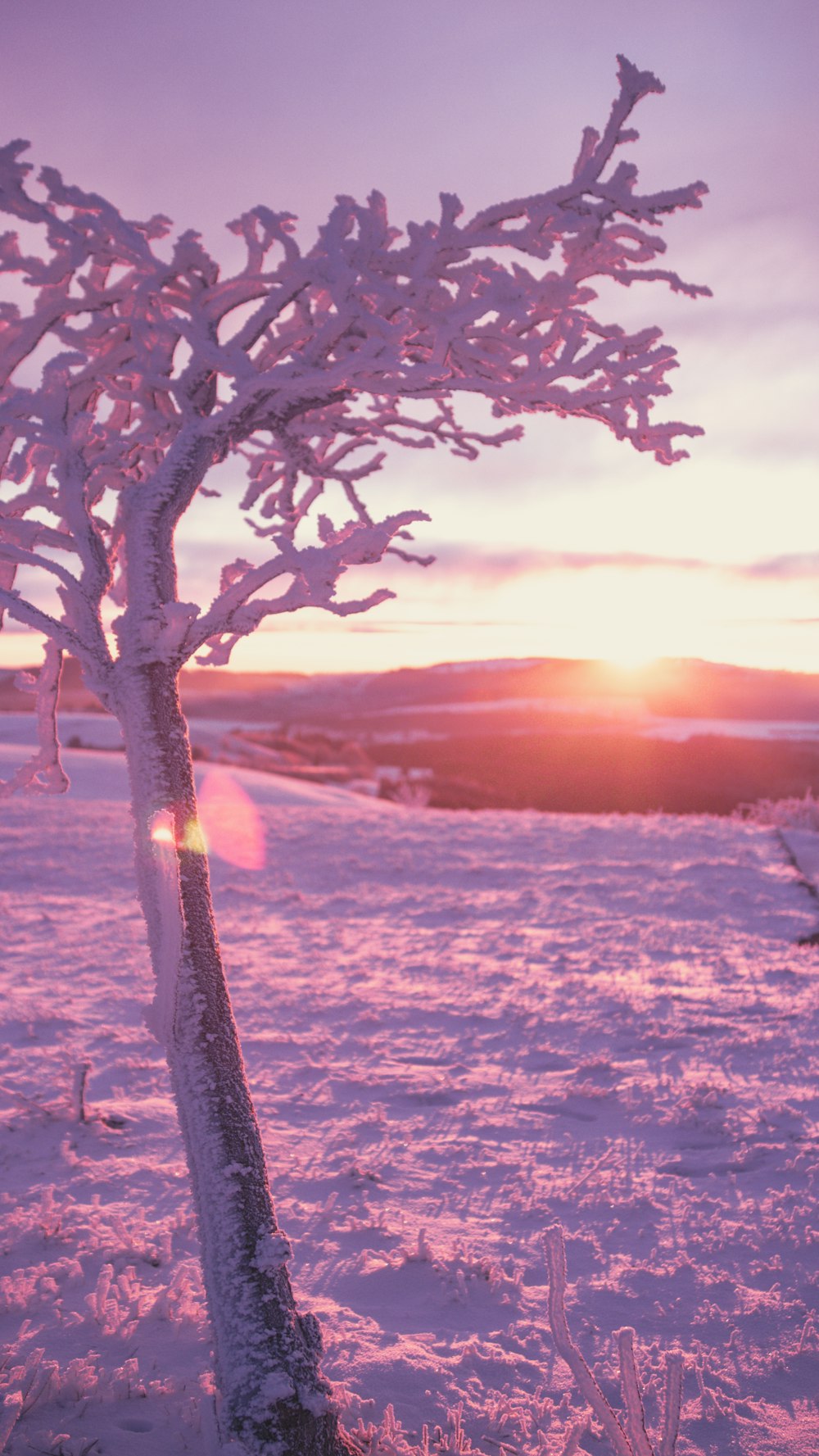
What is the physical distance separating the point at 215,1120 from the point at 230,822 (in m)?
13.0

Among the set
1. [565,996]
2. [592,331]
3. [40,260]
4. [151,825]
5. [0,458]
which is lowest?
[565,996]

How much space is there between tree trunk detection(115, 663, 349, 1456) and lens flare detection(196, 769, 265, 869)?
1009cm

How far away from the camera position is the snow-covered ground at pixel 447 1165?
115 inches

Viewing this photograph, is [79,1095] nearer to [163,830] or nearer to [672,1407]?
[163,830]

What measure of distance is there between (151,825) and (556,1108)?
375 centimetres

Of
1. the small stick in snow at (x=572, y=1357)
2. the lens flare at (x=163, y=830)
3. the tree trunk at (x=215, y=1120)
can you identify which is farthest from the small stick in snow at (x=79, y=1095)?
the small stick in snow at (x=572, y=1357)

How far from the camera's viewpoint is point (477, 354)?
3102mm

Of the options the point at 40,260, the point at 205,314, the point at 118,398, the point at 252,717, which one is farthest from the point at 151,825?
the point at 252,717

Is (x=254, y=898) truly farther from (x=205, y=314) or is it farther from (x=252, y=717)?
(x=252, y=717)

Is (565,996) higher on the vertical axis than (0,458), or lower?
lower

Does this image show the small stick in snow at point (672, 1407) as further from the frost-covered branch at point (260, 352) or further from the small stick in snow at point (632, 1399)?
the frost-covered branch at point (260, 352)

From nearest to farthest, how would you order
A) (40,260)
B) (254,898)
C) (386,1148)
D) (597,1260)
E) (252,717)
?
1. (40,260)
2. (597,1260)
3. (386,1148)
4. (254,898)
5. (252,717)

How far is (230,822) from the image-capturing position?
15414 millimetres

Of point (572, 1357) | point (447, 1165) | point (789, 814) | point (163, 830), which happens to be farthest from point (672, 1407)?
point (789, 814)
